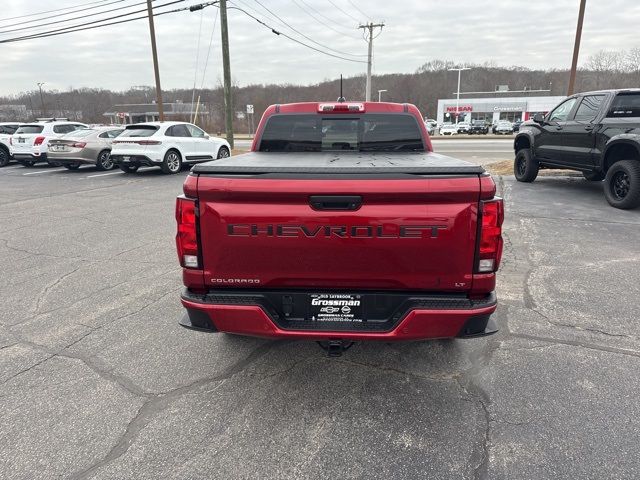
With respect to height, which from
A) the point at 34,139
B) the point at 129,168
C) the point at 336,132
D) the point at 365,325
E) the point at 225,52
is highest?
the point at 225,52

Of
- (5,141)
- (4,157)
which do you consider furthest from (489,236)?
(4,157)

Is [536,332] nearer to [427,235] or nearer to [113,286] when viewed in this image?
[427,235]

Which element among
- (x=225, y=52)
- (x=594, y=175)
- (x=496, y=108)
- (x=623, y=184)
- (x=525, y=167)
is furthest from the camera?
(x=496, y=108)

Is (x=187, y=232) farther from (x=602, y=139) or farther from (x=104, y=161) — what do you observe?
(x=104, y=161)

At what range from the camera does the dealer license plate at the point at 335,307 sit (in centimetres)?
254

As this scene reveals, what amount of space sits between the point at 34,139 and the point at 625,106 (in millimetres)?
18631

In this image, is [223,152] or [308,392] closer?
[308,392]

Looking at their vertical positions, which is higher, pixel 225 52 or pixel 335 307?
pixel 225 52

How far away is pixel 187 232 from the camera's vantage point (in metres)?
2.50

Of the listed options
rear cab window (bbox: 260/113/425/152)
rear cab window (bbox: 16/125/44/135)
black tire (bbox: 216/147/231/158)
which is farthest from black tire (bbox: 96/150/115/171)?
rear cab window (bbox: 260/113/425/152)

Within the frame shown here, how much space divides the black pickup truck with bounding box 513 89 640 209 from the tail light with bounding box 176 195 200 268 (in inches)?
319

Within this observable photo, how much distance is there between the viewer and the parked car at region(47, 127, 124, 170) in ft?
49.0

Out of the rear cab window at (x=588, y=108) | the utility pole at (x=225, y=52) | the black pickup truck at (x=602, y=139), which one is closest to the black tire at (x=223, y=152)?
the utility pole at (x=225, y=52)

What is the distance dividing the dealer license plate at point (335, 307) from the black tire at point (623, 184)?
7.52m
